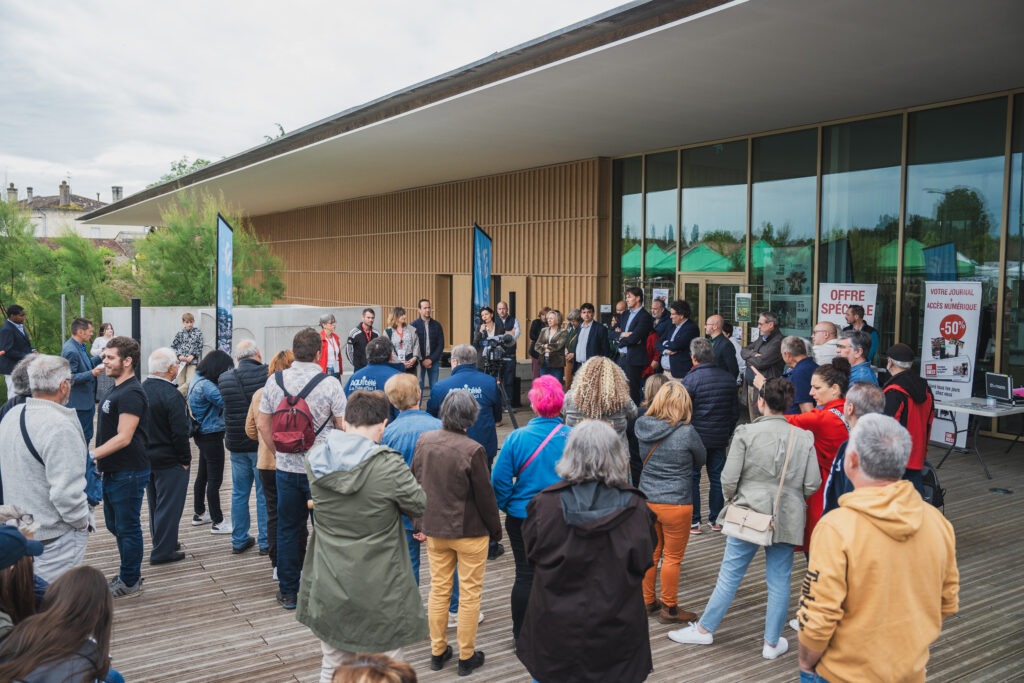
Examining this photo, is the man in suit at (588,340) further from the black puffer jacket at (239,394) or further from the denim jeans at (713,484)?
the black puffer jacket at (239,394)

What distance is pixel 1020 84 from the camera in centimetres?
928

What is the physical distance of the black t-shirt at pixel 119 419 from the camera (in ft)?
16.1

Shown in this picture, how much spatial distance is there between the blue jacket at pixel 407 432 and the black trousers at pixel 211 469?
2667 millimetres

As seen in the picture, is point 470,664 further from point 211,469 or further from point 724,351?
point 724,351

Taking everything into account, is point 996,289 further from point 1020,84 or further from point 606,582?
point 606,582

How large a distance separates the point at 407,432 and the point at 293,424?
815 millimetres

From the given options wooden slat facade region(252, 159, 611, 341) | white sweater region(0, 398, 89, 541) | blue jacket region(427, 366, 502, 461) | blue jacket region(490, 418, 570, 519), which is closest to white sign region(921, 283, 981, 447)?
wooden slat facade region(252, 159, 611, 341)

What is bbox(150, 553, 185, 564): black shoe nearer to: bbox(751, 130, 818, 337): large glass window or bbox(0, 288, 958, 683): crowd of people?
bbox(0, 288, 958, 683): crowd of people

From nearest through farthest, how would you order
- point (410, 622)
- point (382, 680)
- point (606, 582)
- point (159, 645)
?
point (382, 680), point (606, 582), point (410, 622), point (159, 645)

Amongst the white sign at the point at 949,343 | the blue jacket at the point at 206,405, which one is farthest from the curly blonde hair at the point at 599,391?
the white sign at the point at 949,343

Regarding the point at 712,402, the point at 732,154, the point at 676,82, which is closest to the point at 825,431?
the point at 712,402

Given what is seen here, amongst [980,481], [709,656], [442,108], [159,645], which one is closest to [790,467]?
[709,656]

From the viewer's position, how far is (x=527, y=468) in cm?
390

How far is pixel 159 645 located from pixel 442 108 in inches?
324
